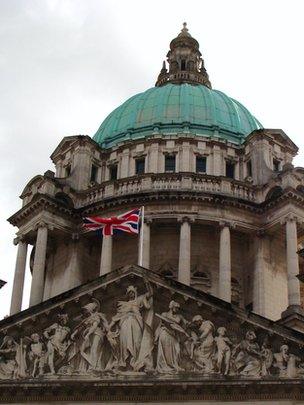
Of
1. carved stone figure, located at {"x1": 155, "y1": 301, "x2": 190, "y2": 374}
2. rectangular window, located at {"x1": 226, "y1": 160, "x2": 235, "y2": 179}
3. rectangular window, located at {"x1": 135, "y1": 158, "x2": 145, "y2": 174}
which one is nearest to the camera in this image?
carved stone figure, located at {"x1": 155, "y1": 301, "x2": 190, "y2": 374}

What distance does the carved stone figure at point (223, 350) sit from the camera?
3256cm

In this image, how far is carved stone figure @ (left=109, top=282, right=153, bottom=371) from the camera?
3309 cm

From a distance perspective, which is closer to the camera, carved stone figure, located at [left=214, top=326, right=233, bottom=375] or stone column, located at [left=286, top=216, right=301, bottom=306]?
carved stone figure, located at [left=214, top=326, right=233, bottom=375]

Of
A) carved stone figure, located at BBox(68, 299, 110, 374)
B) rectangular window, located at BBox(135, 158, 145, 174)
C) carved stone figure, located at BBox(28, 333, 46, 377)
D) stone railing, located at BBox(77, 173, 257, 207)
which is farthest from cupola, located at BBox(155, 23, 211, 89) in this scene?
carved stone figure, located at BBox(28, 333, 46, 377)

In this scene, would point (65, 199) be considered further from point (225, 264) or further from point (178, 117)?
point (225, 264)

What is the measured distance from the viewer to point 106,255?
169 ft

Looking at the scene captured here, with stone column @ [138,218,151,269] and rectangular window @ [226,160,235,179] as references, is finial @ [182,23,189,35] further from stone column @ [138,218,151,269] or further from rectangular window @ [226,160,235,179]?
stone column @ [138,218,151,269]

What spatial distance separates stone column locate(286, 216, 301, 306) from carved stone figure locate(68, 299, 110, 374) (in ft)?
49.7

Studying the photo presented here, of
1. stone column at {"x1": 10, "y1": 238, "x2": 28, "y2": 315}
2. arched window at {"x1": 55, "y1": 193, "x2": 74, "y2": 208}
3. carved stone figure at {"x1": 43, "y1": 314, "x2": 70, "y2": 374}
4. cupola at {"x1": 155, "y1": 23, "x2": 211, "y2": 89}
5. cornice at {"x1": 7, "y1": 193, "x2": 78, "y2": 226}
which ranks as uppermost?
cupola at {"x1": 155, "y1": 23, "x2": 211, "y2": 89}

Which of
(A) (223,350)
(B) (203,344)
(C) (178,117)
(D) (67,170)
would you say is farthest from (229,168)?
(A) (223,350)

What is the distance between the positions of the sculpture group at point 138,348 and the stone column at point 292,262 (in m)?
14.1

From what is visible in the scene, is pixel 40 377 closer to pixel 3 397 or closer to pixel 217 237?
pixel 3 397

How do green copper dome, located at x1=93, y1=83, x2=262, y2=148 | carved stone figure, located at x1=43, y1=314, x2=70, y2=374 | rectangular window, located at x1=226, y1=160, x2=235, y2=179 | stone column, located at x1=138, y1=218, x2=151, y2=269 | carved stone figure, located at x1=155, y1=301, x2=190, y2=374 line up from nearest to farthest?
carved stone figure, located at x1=155, y1=301, x2=190, y2=374, carved stone figure, located at x1=43, y1=314, x2=70, y2=374, stone column, located at x1=138, y1=218, x2=151, y2=269, rectangular window, located at x1=226, y1=160, x2=235, y2=179, green copper dome, located at x1=93, y1=83, x2=262, y2=148

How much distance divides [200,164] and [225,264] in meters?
8.18
